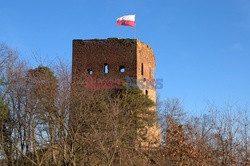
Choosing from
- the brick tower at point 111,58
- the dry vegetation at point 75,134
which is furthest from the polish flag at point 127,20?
the dry vegetation at point 75,134

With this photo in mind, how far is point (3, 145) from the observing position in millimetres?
17406

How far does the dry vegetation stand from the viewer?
13086mm

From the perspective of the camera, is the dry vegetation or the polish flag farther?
the polish flag

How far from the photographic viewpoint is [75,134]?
14.9m

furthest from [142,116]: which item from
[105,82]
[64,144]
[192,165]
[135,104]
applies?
[192,165]

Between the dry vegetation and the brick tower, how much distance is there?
504 inches

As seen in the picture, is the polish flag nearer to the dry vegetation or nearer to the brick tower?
the brick tower

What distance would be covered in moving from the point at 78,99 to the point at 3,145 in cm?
388

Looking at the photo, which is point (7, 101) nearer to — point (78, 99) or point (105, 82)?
point (78, 99)

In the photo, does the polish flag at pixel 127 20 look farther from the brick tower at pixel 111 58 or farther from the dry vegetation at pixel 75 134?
the dry vegetation at pixel 75 134

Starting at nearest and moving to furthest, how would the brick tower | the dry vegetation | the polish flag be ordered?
the dry vegetation → the polish flag → the brick tower

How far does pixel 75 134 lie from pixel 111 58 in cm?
1789

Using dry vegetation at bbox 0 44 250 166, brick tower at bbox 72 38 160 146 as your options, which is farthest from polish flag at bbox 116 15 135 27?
dry vegetation at bbox 0 44 250 166

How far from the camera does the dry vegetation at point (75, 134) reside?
1309 cm
